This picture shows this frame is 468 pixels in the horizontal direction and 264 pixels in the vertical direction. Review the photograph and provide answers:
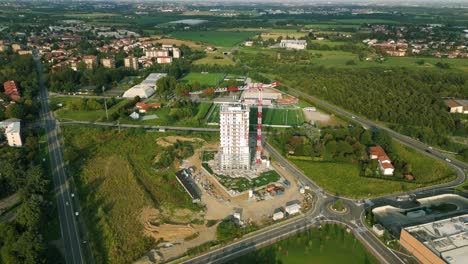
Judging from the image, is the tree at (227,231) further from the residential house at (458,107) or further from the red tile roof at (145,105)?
the residential house at (458,107)

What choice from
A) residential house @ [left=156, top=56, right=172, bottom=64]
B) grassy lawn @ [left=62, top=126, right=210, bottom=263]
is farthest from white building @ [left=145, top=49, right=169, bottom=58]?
grassy lawn @ [left=62, top=126, right=210, bottom=263]

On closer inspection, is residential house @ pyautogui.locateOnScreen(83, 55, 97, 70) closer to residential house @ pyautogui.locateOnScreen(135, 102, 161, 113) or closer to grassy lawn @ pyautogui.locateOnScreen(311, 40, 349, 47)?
residential house @ pyautogui.locateOnScreen(135, 102, 161, 113)

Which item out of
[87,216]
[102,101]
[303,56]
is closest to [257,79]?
[303,56]

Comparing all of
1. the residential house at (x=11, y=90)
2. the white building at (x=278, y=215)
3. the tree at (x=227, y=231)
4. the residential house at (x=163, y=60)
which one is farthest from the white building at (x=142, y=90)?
the white building at (x=278, y=215)

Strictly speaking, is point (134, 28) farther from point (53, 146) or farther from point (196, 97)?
point (53, 146)

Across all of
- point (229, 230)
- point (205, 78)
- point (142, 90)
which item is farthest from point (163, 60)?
point (229, 230)

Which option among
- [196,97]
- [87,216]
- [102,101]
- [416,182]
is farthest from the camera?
[196,97]
